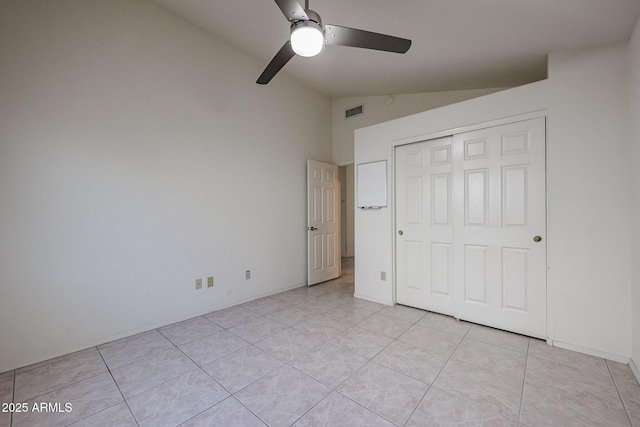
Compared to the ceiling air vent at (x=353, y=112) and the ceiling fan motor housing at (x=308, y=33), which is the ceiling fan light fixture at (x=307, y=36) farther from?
the ceiling air vent at (x=353, y=112)

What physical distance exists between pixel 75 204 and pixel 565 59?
4.45 m

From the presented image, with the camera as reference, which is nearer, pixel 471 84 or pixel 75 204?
pixel 75 204

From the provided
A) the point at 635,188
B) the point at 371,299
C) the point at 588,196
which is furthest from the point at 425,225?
the point at 635,188

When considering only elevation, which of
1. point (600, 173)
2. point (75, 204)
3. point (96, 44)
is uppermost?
point (96, 44)

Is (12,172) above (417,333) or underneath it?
above

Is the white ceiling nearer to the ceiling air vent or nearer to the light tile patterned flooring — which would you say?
the ceiling air vent

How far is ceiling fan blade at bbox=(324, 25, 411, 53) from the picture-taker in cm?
170

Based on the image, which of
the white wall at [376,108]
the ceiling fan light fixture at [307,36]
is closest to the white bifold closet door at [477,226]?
the white wall at [376,108]

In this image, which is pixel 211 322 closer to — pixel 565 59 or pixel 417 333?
pixel 417 333

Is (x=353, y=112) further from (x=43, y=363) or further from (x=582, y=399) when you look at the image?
(x=43, y=363)

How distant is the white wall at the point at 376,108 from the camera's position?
3.64 m

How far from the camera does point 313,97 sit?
449 cm

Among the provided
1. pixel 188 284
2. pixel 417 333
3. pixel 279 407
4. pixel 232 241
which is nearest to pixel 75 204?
pixel 188 284

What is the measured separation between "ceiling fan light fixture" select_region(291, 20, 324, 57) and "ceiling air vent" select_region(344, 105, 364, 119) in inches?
115
